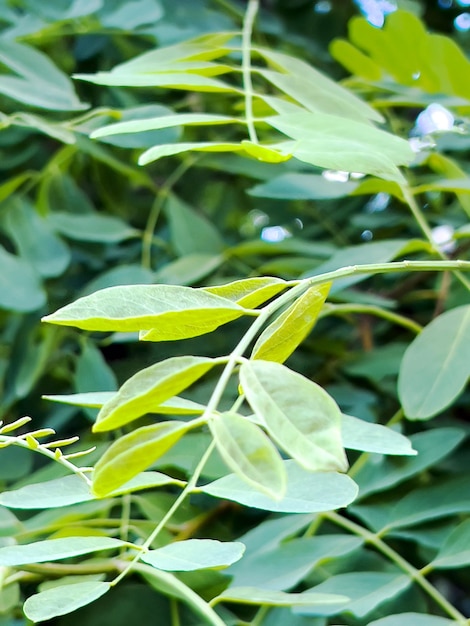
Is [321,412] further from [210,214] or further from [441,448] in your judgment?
[210,214]

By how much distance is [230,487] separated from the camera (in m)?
0.29

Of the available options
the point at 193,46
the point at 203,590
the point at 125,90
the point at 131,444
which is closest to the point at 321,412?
the point at 131,444

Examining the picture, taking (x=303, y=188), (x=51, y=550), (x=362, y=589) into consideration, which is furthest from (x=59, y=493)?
(x=303, y=188)

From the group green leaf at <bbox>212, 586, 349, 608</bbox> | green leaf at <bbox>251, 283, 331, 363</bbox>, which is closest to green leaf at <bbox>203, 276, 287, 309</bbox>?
green leaf at <bbox>251, 283, 331, 363</bbox>

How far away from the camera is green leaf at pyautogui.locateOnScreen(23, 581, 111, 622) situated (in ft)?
0.76

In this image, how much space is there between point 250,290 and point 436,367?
0.45 ft

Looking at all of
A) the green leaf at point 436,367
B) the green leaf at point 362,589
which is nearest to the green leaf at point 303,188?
the green leaf at point 436,367

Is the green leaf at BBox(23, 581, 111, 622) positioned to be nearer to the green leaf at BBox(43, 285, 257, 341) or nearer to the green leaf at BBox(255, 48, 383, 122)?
the green leaf at BBox(43, 285, 257, 341)

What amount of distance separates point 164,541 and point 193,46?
31 cm

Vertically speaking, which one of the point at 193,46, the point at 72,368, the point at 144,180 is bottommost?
the point at 72,368

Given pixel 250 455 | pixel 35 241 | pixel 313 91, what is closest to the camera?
pixel 250 455

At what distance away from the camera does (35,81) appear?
47cm

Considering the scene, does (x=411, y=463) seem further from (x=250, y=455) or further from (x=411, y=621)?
(x=250, y=455)

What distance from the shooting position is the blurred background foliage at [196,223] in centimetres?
43
